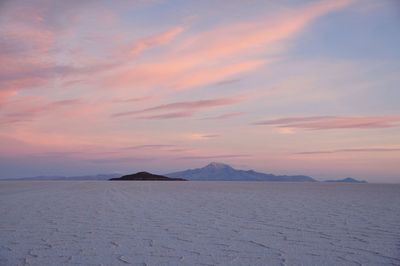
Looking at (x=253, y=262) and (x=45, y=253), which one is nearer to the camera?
(x=253, y=262)

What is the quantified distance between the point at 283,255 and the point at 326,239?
1.19 metres

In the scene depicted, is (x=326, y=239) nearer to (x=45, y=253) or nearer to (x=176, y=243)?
(x=176, y=243)

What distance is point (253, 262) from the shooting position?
4391mm

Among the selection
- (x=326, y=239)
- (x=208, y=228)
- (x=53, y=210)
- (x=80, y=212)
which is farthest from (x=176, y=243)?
(x=53, y=210)

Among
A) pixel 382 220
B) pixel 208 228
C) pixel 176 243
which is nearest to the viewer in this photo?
pixel 176 243

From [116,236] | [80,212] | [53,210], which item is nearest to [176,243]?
[116,236]

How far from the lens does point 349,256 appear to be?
4645 millimetres

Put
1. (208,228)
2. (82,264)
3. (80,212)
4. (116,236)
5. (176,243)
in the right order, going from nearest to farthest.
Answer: (82,264), (176,243), (116,236), (208,228), (80,212)

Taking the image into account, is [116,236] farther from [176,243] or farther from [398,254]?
[398,254]

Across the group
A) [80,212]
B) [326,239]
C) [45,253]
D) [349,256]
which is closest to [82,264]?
[45,253]

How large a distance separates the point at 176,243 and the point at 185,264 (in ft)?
3.53

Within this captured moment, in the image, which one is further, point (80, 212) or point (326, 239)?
point (80, 212)

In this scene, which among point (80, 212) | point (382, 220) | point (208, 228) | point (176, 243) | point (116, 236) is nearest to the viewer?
point (176, 243)

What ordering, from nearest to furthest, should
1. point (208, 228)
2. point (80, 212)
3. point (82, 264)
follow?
1. point (82, 264)
2. point (208, 228)
3. point (80, 212)
